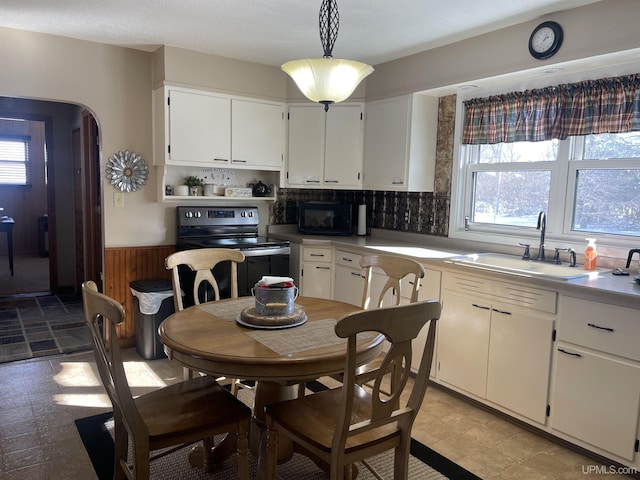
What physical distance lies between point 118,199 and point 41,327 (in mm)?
1532

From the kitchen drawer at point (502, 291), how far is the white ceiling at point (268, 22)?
157cm

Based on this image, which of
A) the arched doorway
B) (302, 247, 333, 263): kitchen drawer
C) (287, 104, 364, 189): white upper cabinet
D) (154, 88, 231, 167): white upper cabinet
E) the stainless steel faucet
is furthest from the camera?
the arched doorway

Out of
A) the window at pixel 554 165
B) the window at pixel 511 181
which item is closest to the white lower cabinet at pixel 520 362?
the window at pixel 554 165

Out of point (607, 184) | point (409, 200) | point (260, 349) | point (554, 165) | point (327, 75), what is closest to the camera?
point (260, 349)

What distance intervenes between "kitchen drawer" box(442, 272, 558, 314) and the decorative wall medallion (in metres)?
2.46

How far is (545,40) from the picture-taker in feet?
9.16

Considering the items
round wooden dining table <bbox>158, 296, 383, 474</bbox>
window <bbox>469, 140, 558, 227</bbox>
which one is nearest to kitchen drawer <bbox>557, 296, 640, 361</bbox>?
window <bbox>469, 140, 558, 227</bbox>

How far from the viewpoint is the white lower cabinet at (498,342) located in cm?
257

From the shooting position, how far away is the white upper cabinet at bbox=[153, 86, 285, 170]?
144 inches

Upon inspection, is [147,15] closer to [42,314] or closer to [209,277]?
[209,277]

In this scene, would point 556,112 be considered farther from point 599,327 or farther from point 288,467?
point 288,467

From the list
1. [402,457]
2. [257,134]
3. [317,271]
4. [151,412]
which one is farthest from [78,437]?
[257,134]

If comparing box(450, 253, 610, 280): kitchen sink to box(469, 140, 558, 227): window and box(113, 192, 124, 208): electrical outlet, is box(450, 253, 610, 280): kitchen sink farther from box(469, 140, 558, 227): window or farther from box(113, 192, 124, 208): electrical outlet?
box(113, 192, 124, 208): electrical outlet

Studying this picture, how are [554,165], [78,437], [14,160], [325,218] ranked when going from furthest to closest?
[14,160], [325,218], [554,165], [78,437]
